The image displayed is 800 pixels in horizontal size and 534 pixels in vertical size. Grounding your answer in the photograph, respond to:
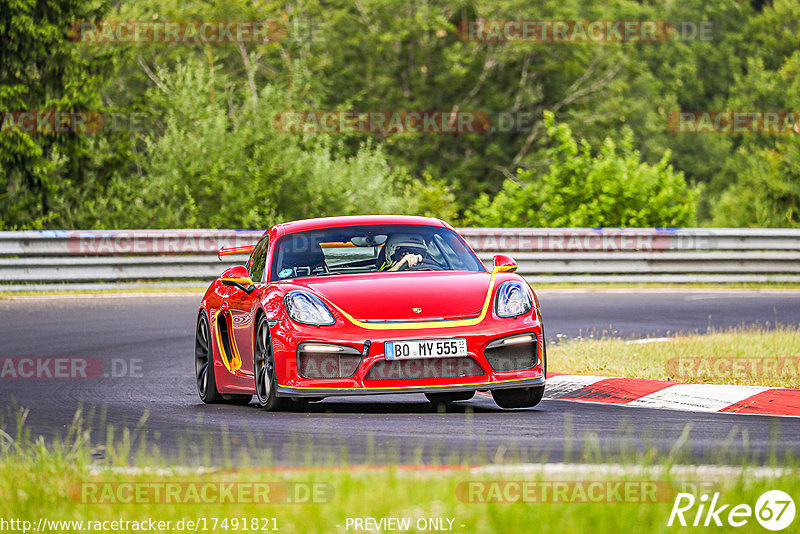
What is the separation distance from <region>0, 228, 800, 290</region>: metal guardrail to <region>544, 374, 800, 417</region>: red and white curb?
40.0ft

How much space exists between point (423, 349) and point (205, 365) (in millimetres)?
2652

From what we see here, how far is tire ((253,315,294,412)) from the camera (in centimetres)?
822

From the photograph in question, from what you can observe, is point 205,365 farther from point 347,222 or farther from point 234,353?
point 347,222

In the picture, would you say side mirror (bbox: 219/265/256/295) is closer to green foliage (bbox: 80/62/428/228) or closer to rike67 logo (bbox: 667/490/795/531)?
rike67 logo (bbox: 667/490/795/531)

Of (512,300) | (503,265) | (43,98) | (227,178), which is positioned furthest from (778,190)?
(512,300)

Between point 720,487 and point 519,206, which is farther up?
point 720,487

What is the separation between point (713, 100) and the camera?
7944cm

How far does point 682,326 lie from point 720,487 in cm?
1112

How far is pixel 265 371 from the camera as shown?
8.41m

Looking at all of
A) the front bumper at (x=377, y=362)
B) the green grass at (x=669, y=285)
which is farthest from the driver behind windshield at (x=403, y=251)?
the green grass at (x=669, y=285)

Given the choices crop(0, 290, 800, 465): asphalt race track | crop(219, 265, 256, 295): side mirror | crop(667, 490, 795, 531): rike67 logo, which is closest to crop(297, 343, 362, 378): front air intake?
crop(0, 290, 800, 465): asphalt race track

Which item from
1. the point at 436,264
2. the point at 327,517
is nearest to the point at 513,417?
the point at 436,264

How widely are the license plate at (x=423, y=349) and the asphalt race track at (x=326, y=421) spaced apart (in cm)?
40

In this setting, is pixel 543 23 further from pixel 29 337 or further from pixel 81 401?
pixel 81 401
